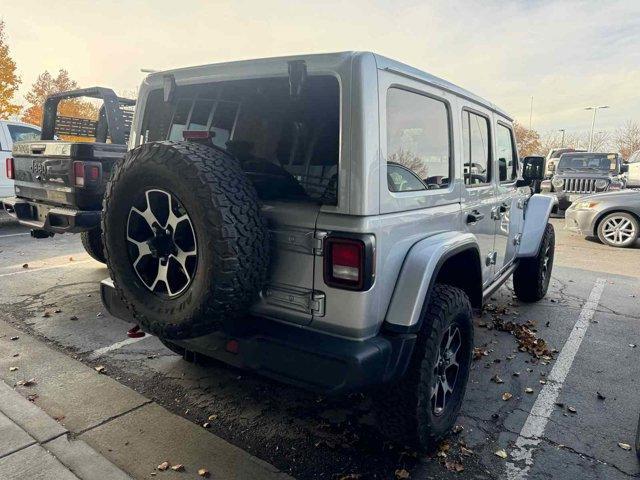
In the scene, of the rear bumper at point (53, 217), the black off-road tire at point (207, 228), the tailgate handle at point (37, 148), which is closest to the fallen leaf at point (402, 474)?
the black off-road tire at point (207, 228)

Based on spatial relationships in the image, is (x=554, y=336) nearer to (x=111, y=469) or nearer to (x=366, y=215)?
(x=366, y=215)

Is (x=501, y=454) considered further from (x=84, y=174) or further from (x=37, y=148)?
(x=37, y=148)

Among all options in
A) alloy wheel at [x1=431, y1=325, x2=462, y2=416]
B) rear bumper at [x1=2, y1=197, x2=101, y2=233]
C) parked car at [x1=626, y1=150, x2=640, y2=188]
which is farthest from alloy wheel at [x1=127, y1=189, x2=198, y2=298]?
parked car at [x1=626, y1=150, x2=640, y2=188]

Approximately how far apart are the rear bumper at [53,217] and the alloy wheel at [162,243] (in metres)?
3.03

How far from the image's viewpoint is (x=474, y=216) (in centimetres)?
321

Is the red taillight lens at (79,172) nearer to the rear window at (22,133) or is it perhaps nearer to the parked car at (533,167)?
the parked car at (533,167)

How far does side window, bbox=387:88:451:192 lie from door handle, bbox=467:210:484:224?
38 centimetres

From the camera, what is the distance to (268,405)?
122 inches

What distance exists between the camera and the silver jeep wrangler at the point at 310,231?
208 cm

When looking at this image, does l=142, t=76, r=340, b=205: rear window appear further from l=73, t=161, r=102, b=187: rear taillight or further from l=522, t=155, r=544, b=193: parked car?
l=522, t=155, r=544, b=193: parked car

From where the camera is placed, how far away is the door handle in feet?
10.3

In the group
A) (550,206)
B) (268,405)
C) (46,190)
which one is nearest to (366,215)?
(268,405)

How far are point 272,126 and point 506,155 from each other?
2.64 m

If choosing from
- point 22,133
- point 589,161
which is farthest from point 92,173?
point 589,161
